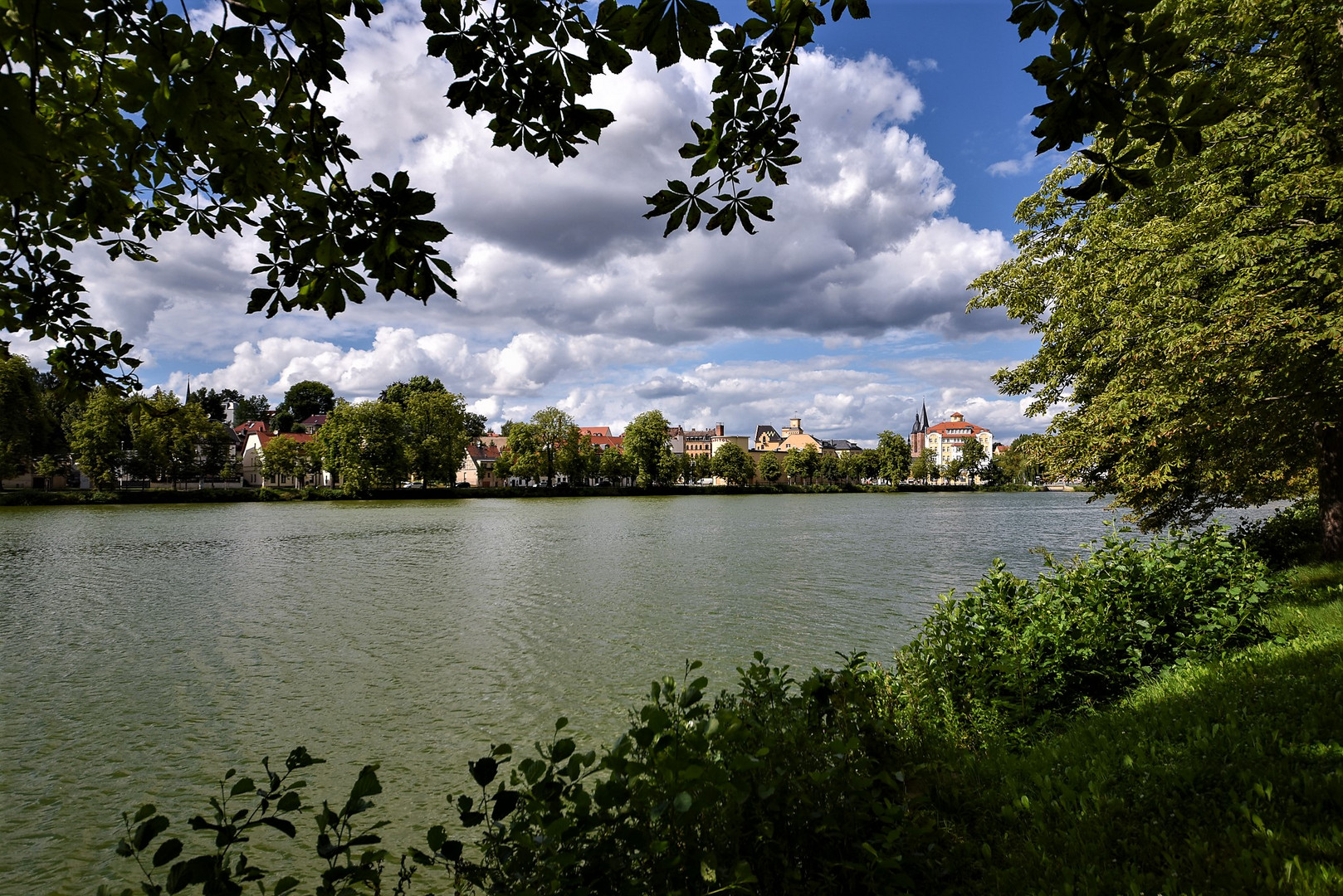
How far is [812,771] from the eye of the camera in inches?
152

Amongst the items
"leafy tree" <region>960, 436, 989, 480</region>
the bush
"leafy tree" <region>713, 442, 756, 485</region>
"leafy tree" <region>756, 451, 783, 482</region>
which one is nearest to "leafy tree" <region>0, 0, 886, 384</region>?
the bush

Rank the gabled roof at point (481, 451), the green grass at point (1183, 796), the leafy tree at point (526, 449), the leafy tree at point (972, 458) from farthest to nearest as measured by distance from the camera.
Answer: the leafy tree at point (972, 458), the gabled roof at point (481, 451), the leafy tree at point (526, 449), the green grass at point (1183, 796)

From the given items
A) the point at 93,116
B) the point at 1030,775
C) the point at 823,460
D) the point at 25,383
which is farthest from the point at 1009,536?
the point at 823,460

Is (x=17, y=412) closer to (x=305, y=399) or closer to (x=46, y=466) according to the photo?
(x=46, y=466)

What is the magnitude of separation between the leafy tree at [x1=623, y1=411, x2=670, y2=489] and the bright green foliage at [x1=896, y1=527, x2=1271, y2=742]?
98329 mm

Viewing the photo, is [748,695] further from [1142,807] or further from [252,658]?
[252,658]

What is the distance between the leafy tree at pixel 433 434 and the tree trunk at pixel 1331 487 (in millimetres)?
81064

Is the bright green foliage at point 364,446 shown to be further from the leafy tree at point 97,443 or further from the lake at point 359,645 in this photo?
the lake at point 359,645

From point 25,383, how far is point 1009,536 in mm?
85368

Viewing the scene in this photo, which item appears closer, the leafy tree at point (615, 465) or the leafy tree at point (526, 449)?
the leafy tree at point (526, 449)

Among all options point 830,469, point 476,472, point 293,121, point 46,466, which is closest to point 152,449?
point 46,466

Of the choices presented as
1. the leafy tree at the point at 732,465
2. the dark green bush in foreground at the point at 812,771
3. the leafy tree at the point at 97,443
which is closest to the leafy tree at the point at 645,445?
the leafy tree at the point at 732,465

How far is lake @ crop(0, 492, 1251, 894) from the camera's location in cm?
761

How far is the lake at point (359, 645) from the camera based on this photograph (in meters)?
7.61
